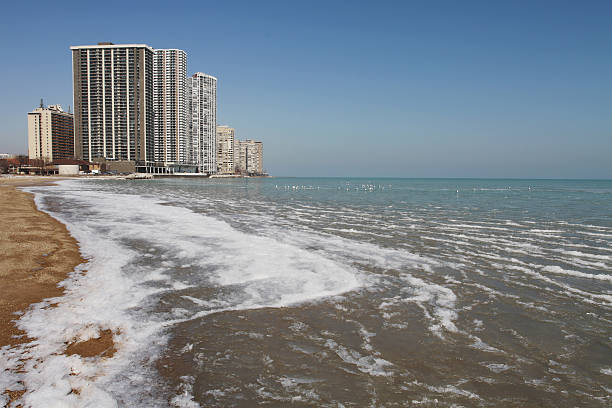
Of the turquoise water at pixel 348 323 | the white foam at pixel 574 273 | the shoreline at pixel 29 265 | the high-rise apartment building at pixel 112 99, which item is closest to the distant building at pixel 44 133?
the high-rise apartment building at pixel 112 99

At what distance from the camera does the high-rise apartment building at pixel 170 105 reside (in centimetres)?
16962

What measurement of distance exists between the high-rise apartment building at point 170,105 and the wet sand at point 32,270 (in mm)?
173149

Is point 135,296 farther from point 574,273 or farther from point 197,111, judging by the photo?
point 197,111

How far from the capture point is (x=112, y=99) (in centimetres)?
15462

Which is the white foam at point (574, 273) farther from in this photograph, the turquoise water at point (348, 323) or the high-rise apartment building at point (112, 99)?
the high-rise apartment building at point (112, 99)

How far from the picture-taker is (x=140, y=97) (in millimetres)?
155625

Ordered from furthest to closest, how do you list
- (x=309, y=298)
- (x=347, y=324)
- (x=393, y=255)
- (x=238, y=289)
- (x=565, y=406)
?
(x=393, y=255)
(x=238, y=289)
(x=309, y=298)
(x=347, y=324)
(x=565, y=406)

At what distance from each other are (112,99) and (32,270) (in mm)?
171084

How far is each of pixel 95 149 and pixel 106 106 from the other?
1965 cm

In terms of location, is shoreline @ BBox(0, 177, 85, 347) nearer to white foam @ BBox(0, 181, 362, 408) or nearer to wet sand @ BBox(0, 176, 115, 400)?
wet sand @ BBox(0, 176, 115, 400)

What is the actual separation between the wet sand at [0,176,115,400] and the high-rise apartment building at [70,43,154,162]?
15956cm

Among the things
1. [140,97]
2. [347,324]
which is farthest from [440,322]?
[140,97]

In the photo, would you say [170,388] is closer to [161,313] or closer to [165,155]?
[161,313]

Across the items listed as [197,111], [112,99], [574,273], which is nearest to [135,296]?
[574,273]
